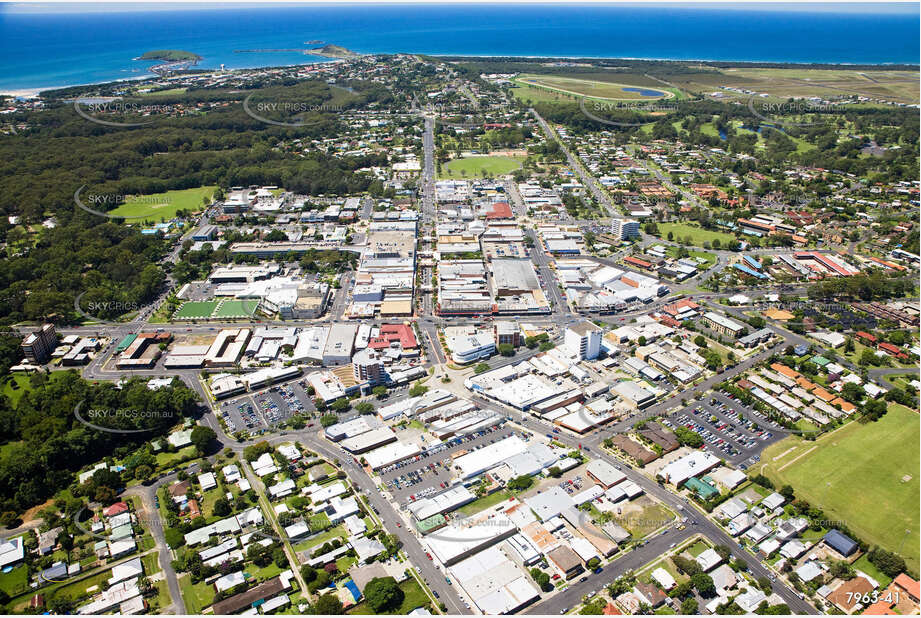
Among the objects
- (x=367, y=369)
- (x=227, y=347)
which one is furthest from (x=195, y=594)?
(x=227, y=347)

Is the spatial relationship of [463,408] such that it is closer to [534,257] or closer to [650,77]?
[534,257]

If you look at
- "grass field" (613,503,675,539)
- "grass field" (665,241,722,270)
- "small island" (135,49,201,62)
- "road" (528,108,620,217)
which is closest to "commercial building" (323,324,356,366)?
"grass field" (613,503,675,539)

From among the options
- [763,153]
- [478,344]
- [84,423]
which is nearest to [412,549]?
[478,344]

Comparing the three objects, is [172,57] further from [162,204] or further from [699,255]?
[699,255]

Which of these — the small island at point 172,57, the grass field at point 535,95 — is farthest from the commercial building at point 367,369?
the small island at point 172,57

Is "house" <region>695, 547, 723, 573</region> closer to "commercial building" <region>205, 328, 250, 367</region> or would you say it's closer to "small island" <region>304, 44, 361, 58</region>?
"commercial building" <region>205, 328, 250, 367</region>

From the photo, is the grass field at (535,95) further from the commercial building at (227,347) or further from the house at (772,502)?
the house at (772,502)
